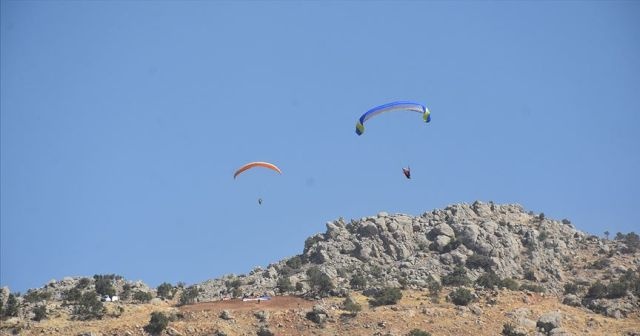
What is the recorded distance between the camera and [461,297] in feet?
236

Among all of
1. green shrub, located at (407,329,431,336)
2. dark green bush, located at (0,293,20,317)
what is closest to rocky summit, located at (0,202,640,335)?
dark green bush, located at (0,293,20,317)

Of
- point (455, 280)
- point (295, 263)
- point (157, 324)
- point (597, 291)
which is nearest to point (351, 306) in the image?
point (455, 280)

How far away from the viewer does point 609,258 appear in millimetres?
88438

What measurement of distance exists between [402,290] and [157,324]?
2114cm

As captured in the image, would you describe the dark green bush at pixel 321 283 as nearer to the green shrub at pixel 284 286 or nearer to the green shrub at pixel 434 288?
the green shrub at pixel 284 286

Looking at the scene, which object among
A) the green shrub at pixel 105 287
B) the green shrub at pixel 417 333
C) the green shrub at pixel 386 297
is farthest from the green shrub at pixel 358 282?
the green shrub at pixel 105 287

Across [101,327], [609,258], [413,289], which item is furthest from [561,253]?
[101,327]

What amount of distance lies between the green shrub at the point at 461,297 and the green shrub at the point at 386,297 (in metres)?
4.13

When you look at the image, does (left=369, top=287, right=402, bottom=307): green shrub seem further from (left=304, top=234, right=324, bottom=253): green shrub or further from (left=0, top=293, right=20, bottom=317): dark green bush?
(left=0, top=293, right=20, bottom=317): dark green bush

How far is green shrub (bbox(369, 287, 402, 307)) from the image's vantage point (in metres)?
71.1

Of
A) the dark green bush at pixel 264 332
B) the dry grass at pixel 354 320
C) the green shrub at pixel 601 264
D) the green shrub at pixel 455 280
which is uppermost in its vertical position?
the green shrub at pixel 601 264

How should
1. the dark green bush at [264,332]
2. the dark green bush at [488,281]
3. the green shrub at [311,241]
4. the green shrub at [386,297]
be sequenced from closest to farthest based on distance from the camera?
the dark green bush at [264,332], the green shrub at [386,297], the dark green bush at [488,281], the green shrub at [311,241]

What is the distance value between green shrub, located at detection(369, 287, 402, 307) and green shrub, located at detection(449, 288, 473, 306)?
13.5 feet

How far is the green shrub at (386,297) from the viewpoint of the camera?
71125 mm
